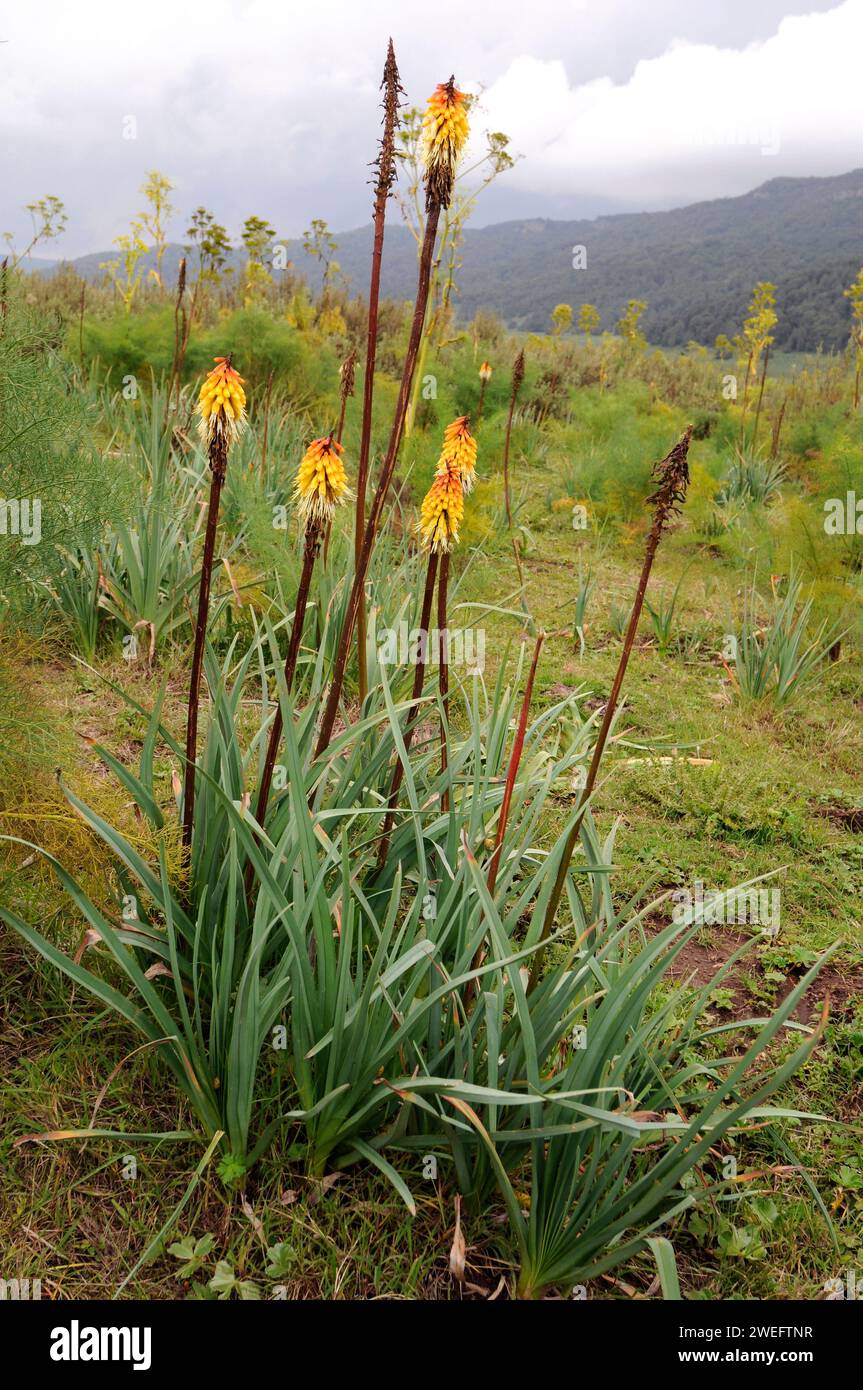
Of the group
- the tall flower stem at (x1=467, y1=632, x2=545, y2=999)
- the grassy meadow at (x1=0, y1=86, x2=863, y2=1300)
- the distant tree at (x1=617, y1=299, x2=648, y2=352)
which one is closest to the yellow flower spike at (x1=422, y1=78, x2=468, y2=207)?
the grassy meadow at (x1=0, y1=86, x2=863, y2=1300)

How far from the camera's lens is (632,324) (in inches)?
552

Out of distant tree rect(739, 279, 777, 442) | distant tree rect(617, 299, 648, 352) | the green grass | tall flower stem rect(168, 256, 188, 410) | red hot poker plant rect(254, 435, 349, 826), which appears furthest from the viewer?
distant tree rect(617, 299, 648, 352)

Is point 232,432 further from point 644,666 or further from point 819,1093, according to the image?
point 644,666

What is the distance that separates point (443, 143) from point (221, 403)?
67 centimetres

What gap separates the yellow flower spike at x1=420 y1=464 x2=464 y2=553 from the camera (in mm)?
1821

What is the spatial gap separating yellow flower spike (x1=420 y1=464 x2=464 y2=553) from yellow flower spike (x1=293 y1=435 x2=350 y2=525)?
186 mm

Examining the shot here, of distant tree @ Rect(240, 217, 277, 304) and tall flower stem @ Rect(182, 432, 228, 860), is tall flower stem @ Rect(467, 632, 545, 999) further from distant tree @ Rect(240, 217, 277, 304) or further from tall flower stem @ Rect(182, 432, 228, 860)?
distant tree @ Rect(240, 217, 277, 304)

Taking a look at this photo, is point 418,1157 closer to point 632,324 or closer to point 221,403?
point 221,403

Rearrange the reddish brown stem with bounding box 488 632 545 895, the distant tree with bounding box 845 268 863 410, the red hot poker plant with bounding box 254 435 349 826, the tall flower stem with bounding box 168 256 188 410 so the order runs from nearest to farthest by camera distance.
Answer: the reddish brown stem with bounding box 488 632 545 895 → the red hot poker plant with bounding box 254 435 349 826 → the tall flower stem with bounding box 168 256 188 410 → the distant tree with bounding box 845 268 863 410

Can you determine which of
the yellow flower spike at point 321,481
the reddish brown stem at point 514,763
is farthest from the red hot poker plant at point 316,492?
the reddish brown stem at point 514,763

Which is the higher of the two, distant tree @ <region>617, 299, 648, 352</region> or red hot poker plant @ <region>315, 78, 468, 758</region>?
distant tree @ <region>617, 299, 648, 352</region>

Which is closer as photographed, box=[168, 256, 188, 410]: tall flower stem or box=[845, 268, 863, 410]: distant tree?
box=[168, 256, 188, 410]: tall flower stem

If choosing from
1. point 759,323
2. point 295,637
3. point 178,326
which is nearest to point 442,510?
point 295,637

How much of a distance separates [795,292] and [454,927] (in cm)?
5939
